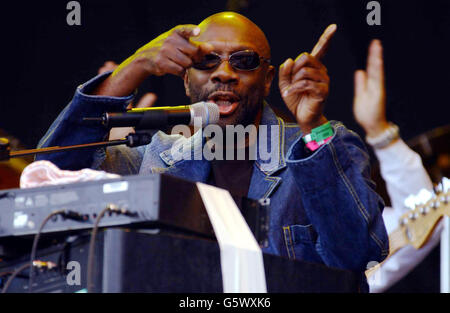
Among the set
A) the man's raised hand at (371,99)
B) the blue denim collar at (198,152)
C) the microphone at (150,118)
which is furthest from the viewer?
the man's raised hand at (371,99)

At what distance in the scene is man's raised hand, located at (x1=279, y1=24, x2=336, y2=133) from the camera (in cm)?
168

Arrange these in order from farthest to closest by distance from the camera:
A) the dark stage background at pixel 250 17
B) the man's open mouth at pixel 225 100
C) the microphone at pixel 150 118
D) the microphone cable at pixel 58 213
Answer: the dark stage background at pixel 250 17 → the man's open mouth at pixel 225 100 → the microphone at pixel 150 118 → the microphone cable at pixel 58 213

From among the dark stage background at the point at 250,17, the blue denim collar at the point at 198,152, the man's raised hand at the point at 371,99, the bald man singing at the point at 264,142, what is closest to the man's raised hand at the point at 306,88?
the bald man singing at the point at 264,142

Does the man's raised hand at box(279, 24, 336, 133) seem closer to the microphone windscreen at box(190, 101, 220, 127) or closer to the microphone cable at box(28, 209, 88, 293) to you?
the microphone windscreen at box(190, 101, 220, 127)

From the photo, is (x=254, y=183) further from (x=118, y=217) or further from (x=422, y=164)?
(x=422, y=164)

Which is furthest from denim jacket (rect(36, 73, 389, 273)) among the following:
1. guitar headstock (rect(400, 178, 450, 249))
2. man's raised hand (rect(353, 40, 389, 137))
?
guitar headstock (rect(400, 178, 450, 249))

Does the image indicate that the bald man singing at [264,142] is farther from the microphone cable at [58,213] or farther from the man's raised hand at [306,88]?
the microphone cable at [58,213]

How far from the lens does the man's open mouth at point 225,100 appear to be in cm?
244

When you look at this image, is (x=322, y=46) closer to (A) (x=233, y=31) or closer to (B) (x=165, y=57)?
(B) (x=165, y=57)

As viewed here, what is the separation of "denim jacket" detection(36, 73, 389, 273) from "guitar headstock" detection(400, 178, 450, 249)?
1.44 meters

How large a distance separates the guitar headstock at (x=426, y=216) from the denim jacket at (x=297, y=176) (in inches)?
56.5

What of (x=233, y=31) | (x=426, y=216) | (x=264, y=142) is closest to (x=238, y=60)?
(x=233, y=31)

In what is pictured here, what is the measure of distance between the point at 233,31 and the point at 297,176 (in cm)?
98
